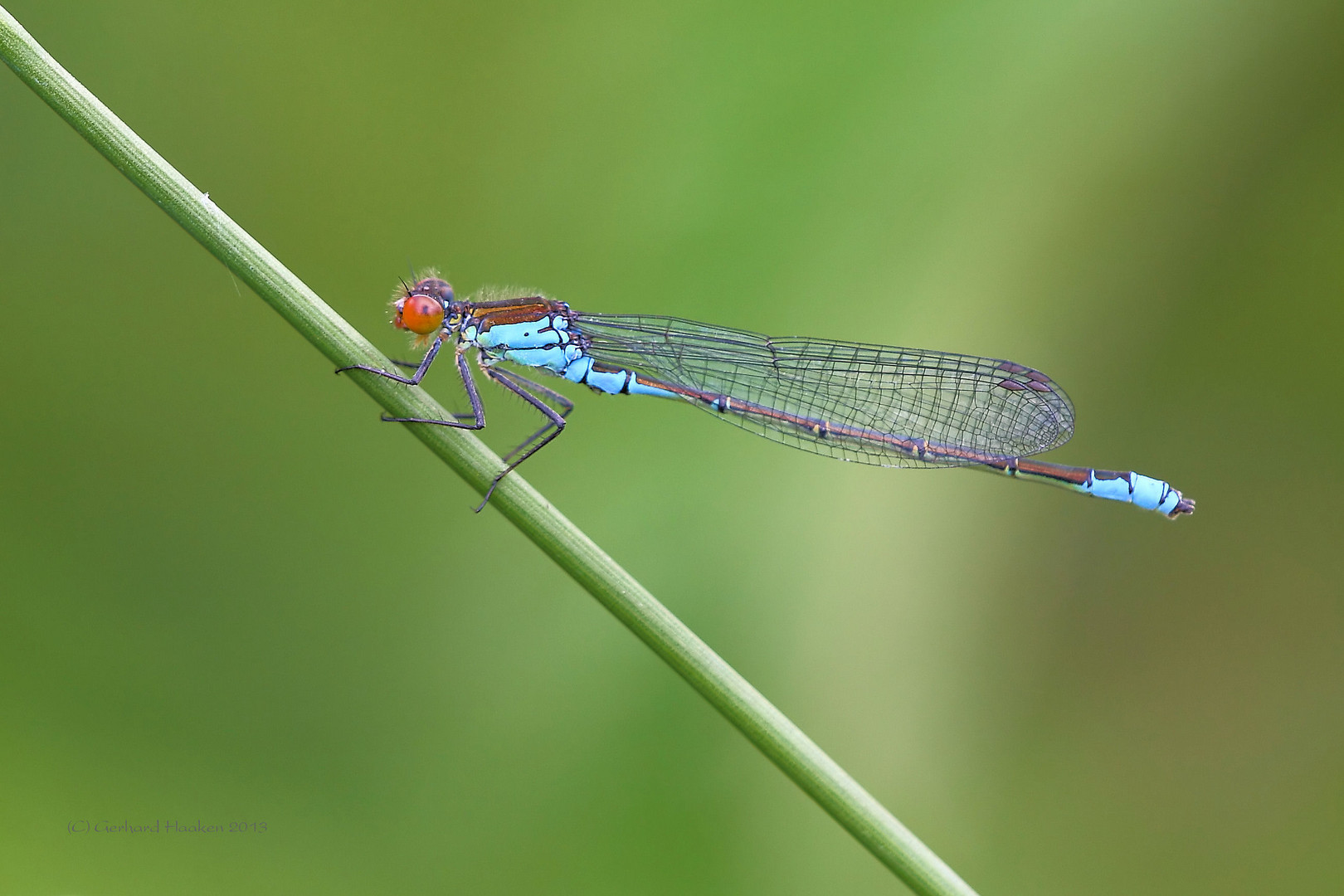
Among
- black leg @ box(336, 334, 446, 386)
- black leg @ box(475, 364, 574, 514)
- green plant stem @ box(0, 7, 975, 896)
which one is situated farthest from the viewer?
black leg @ box(475, 364, 574, 514)

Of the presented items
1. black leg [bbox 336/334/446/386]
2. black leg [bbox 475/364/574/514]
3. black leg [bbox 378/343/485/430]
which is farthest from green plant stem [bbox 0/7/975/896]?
black leg [bbox 475/364/574/514]

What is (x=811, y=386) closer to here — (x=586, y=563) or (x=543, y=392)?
(x=543, y=392)

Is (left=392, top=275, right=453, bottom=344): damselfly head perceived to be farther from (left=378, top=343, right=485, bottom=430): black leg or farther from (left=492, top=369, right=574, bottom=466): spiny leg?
(left=492, top=369, right=574, bottom=466): spiny leg

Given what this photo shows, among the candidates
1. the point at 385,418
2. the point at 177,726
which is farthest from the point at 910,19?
the point at 177,726

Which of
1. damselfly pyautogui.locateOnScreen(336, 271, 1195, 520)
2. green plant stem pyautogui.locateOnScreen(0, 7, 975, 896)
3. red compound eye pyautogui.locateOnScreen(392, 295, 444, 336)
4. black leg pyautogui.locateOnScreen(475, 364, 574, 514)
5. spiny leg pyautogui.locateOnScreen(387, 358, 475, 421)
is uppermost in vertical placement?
damselfly pyautogui.locateOnScreen(336, 271, 1195, 520)

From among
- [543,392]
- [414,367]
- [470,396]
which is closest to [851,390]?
[543,392]

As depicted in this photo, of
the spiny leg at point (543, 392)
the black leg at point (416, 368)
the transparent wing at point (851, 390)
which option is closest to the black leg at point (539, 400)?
the spiny leg at point (543, 392)

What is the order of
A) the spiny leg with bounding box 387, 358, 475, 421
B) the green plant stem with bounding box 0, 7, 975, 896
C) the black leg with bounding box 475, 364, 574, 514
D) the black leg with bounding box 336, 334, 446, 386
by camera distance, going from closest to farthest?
the green plant stem with bounding box 0, 7, 975, 896 < the black leg with bounding box 336, 334, 446, 386 < the spiny leg with bounding box 387, 358, 475, 421 < the black leg with bounding box 475, 364, 574, 514
